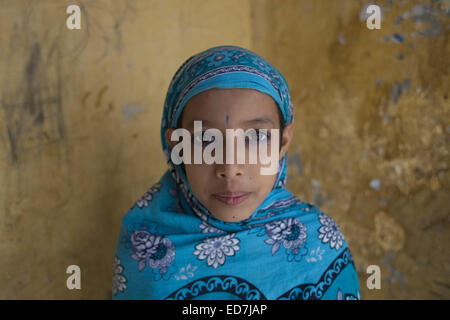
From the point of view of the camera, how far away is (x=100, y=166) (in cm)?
156

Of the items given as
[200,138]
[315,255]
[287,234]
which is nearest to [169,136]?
[200,138]

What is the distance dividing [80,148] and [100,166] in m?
0.12

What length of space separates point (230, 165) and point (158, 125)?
83 centimetres

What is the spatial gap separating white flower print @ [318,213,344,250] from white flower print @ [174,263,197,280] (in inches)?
17.4

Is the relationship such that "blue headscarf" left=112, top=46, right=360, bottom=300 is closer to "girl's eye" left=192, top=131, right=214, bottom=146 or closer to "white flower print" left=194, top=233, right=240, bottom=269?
"white flower print" left=194, top=233, right=240, bottom=269

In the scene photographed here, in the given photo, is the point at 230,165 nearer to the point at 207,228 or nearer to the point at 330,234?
the point at 207,228

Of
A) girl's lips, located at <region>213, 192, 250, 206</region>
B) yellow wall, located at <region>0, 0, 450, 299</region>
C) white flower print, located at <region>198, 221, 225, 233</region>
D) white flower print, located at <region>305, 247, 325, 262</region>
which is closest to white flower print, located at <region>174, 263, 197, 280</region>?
white flower print, located at <region>198, 221, 225, 233</region>

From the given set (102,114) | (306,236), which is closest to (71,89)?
(102,114)

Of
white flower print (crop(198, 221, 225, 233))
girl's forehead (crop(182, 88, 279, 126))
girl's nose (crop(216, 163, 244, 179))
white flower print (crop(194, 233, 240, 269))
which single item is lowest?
white flower print (crop(194, 233, 240, 269))

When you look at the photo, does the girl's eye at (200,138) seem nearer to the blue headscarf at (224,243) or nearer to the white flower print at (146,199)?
the blue headscarf at (224,243)

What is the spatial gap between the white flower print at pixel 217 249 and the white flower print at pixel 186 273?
39 mm

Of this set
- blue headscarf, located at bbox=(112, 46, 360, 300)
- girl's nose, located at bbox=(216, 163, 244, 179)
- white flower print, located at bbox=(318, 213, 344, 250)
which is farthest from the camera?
white flower print, located at bbox=(318, 213, 344, 250)

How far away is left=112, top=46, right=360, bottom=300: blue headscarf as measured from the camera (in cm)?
114

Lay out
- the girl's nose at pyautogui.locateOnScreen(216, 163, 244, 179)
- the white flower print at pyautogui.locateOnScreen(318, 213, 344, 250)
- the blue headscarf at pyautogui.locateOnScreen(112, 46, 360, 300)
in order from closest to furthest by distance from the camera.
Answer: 1. the girl's nose at pyautogui.locateOnScreen(216, 163, 244, 179)
2. the blue headscarf at pyautogui.locateOnScreen(112, 46, 360, 300)
3. the white flower print at pyautogui.locateOnScreen(318, 213, 344, 250)
